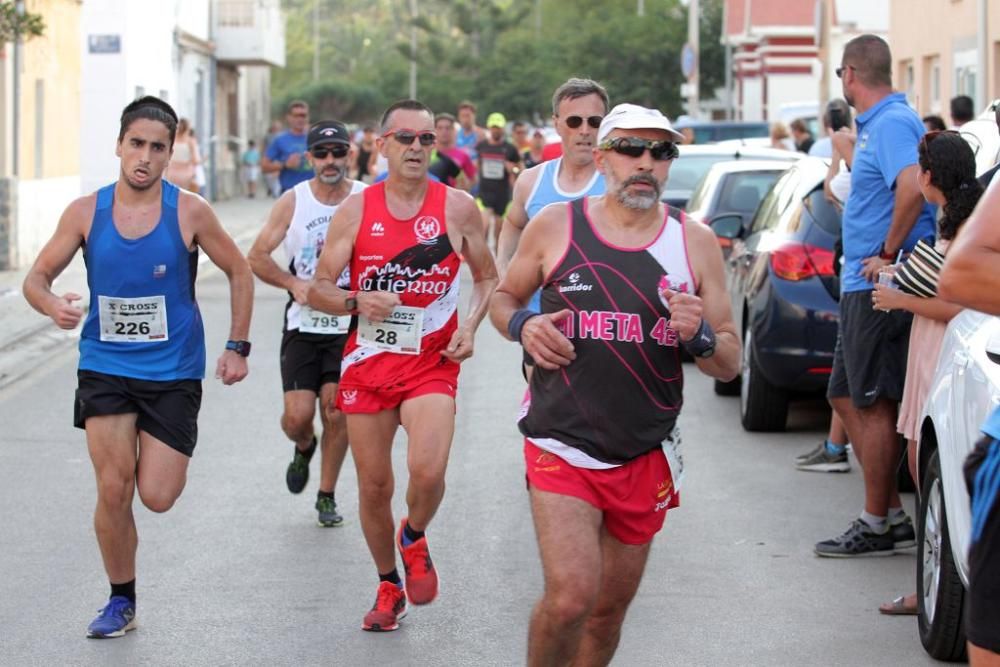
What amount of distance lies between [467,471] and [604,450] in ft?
16.1

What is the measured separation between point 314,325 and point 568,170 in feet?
5.30

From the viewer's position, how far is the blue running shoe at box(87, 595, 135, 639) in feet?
21.8

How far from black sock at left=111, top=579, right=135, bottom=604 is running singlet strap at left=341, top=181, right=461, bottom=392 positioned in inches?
43.3

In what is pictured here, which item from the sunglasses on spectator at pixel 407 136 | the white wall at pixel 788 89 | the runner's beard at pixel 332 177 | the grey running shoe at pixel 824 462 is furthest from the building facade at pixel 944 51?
the white wall at pixel 788 89

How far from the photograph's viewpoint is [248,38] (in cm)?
5256

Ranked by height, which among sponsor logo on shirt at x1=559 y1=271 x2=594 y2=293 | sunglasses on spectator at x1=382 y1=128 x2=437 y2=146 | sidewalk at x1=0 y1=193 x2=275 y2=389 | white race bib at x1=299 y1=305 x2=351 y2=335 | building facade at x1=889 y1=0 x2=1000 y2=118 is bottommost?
sidewalk at x1=0 y1=193 x2=275 y2=389

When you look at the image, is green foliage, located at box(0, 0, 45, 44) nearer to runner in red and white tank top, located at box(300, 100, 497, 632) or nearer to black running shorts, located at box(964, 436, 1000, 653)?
runner in red and white tank top, located at box(300, 100, 497, 632)

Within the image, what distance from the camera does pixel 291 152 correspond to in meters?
16.4

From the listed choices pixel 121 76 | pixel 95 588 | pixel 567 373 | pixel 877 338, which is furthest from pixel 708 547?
pixel 121 76

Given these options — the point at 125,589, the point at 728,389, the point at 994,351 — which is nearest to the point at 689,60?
the point at 728,389

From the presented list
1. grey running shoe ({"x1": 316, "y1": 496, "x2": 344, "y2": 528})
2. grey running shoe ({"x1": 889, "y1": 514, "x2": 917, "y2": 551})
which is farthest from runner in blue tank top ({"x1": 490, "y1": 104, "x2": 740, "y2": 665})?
grey running shoe ({"x1": 316, "y1": 496, "x2": 344, "y2": 528})

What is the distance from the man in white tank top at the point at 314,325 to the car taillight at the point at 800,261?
10.2 ft

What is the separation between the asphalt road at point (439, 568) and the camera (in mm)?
6535

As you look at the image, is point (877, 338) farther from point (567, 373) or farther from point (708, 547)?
point (567, 373)
